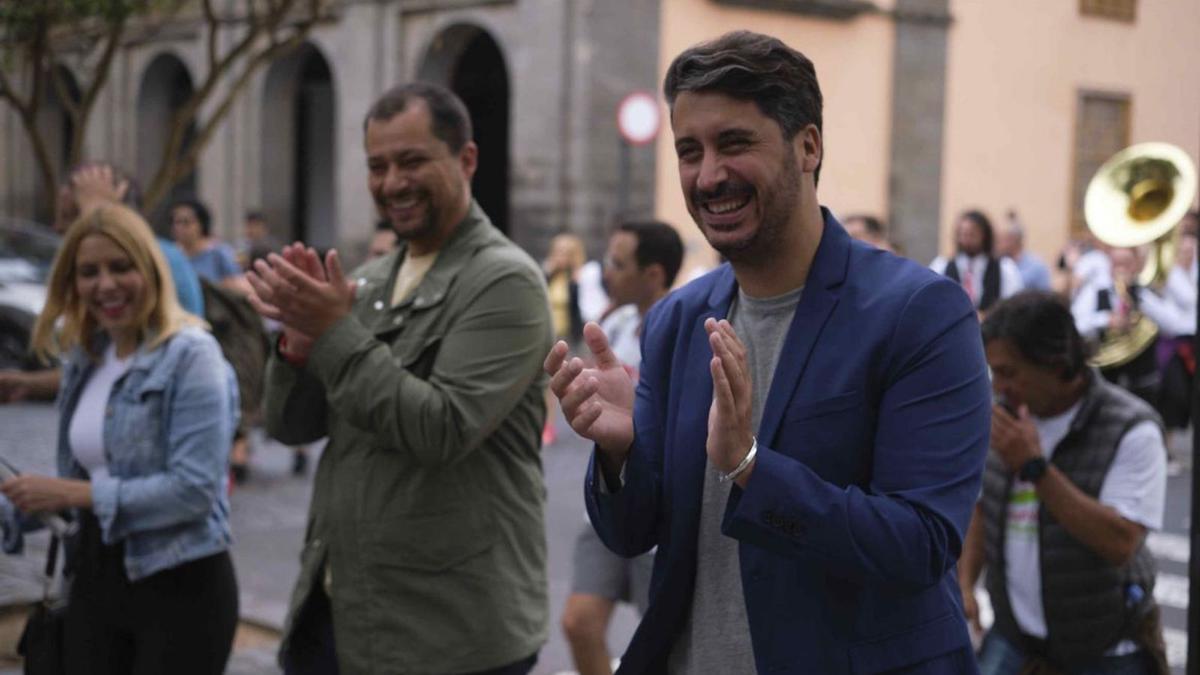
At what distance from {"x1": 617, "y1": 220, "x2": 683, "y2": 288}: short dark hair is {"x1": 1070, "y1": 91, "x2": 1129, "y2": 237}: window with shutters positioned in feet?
71.6

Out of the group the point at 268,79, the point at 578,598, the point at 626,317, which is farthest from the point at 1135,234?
the point at 268,79

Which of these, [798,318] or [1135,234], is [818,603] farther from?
[1135,234]

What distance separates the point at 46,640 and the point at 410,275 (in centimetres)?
128

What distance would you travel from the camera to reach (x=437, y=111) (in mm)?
3838

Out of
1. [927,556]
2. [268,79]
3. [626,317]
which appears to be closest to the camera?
[927,556]

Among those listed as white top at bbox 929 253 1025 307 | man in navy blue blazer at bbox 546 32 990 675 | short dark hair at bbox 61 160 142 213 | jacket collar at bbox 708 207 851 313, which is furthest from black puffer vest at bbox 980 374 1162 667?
white top at bbox 929 253 1025 307

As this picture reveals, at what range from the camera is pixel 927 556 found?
2.34m

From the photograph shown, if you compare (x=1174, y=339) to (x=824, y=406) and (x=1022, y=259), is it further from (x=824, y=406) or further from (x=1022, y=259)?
(x=824, y=406)

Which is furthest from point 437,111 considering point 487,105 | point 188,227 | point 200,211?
point 487,105

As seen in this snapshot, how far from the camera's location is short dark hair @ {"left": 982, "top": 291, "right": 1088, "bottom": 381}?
12.5ft

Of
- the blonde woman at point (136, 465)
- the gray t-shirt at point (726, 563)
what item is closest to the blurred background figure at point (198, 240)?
the blonde woman at point (136, 465)

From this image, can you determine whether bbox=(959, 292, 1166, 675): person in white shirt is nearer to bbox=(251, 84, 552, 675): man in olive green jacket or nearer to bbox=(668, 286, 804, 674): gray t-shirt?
bbox=(251, 84, 552, 675): man in olive green jacket

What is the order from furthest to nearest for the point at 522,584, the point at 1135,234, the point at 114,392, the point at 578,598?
the point at 1135,234, the point at 578,598, the point at 114,392, the point at 522,584

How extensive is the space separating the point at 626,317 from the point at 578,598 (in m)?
1.70
